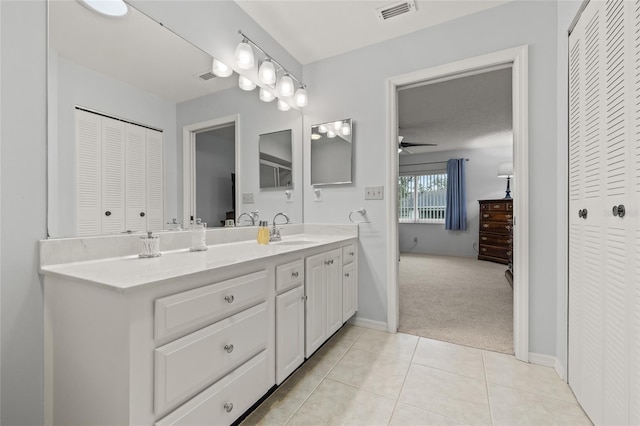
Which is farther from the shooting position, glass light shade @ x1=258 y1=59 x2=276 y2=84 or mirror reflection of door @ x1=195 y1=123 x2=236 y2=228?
glass light shade @ x1=258 y1=59 x2=276 y2=84

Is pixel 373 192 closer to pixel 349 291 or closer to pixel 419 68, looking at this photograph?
pixel 349 291

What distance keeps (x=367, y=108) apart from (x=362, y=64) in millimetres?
390

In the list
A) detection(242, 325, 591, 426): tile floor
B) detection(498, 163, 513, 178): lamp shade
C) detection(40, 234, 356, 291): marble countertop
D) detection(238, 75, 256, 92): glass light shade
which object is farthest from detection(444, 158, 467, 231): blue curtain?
detection(40, 234, 356, 291): marble countertop

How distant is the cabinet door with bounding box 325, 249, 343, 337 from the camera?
1834mm

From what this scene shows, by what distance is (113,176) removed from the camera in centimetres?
126

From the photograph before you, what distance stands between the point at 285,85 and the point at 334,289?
1.69 metres

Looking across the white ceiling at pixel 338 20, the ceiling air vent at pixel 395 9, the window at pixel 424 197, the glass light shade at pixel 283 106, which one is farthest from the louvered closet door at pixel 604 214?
the window at pixel 424 197

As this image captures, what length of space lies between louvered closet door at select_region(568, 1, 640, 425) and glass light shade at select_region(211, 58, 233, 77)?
1.91 metres

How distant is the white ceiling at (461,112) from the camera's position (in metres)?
3.16

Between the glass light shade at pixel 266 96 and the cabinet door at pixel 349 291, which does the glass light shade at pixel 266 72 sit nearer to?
the glass light shade at pixel 266 96

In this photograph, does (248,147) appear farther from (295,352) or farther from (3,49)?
(295,352)

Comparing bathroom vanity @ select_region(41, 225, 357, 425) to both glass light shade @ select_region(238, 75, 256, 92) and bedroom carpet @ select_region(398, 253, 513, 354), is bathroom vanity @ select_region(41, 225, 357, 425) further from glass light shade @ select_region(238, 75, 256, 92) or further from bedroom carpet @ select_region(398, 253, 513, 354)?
bedroom carpet @ select_region(398, 253, 513, 354)

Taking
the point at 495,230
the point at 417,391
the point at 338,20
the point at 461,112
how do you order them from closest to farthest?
the point at 417,391, the point at 338,20, the point at 461,112, the point at 495,230

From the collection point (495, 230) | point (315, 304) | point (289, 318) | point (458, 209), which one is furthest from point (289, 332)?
point (458, 209)
